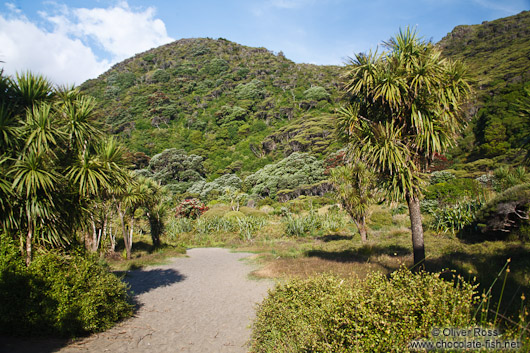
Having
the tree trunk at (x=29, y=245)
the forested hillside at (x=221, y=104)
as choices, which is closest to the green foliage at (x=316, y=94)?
the forested hillside at (x=221, y=104)

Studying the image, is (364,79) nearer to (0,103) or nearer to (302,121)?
(0,103)

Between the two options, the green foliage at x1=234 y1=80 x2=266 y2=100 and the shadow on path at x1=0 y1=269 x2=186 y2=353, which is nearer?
the shadow on path at x1=0 y1=269 x2=186 y2=353

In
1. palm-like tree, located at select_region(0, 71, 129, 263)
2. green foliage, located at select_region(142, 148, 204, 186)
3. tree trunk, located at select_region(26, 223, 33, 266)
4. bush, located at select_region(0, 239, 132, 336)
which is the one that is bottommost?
bush, located at select_region(0, 239, 132, 336)

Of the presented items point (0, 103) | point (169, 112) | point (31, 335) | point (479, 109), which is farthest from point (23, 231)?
point (169, 112)

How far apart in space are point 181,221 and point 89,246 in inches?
616

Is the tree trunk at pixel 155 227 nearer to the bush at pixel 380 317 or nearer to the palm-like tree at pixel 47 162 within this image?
the palm-like tree at pixel 47 162

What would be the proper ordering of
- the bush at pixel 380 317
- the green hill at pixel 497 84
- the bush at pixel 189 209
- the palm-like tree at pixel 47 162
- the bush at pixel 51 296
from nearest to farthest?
the bush at pixel 380 317
the bush at pixel 51 296
the palm-like tree at pixel 47 162
the bush at pixel 189 209
the green hill at pixel 497 84

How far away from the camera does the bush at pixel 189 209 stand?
32.7 metres

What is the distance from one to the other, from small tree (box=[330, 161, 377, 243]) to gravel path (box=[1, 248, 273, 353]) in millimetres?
5829

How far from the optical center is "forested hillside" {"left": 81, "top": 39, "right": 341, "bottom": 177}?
63.1 meters

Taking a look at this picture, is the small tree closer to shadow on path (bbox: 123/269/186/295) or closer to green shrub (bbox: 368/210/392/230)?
green shrub (bbox: 368/210/392/230)

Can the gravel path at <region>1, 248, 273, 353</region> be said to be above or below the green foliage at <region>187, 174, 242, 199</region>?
below

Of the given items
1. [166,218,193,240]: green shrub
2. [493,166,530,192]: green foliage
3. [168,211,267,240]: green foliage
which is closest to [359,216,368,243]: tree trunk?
[493,166,530,192]: green foliage

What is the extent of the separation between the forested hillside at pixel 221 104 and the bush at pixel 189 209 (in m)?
25.3
